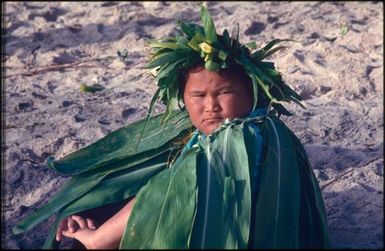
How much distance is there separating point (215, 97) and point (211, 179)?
0.28m

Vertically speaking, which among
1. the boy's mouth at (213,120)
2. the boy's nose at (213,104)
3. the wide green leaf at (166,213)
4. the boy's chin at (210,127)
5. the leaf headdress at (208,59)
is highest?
the leaf headdress at (208,59)

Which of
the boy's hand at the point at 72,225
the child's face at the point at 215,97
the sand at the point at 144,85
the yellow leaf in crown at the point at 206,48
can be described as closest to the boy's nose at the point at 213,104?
the child's face at the point at 215,97

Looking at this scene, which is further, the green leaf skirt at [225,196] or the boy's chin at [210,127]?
the boy's chin at [210,127]

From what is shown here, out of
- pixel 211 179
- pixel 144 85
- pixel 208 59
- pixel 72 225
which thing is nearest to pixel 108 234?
pixel 72 225

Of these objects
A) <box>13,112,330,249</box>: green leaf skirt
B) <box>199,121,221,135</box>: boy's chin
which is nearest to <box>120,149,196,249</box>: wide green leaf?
<box>13,112,330,249</box>: green leaf skirt

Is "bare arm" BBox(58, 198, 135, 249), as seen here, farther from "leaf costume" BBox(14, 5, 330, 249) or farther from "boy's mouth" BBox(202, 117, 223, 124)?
"boy's mouth" BBox(202, 117, 223, 124)

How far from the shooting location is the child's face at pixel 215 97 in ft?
7.02

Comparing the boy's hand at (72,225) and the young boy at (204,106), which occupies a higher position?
the young boy at (204,106)

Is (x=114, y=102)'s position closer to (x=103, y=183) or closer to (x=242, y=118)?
(x=103, y=183)

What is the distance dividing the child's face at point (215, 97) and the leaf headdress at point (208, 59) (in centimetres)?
3

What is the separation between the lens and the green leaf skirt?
194cm

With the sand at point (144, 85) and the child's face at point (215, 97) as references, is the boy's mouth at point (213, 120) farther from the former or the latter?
the sand at point (144, 85)

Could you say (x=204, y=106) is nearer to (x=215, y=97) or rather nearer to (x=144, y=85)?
(x=215, y=97)

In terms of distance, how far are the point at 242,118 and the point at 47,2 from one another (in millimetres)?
3296
